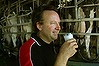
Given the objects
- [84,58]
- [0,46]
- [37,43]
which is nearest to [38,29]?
[37,43]

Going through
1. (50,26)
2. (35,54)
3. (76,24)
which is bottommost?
(76,24)

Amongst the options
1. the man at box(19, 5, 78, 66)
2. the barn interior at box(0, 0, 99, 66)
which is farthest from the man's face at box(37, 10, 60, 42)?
the barn interior at box(0, 0, 99, 66)

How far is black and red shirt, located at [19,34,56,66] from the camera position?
875 millimetres

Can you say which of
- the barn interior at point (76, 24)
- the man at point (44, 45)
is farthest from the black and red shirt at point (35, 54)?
the barn interior at point (76, 24)

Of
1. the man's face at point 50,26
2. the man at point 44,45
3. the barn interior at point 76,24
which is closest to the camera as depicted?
the man at point 44,45

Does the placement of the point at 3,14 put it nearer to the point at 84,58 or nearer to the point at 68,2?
the point at 68,2

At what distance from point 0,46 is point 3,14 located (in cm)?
70

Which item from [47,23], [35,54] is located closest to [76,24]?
[47,23]

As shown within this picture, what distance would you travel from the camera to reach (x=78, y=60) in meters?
3.12

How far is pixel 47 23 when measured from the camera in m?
0.99

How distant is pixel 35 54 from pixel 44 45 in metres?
0.10

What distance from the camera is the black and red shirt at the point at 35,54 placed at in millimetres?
875

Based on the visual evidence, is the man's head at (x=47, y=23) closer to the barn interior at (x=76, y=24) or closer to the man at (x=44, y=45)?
the man at (x=44, y=45)

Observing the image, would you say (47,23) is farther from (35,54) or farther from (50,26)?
(35,54)
